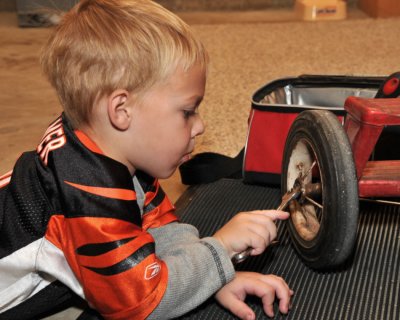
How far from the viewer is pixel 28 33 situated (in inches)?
102

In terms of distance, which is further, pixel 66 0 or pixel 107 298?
pixel 66 0

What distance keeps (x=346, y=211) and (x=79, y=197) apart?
1.09ft

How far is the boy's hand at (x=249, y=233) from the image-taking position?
87 centimetres

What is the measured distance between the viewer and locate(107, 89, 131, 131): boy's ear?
797 millimetres

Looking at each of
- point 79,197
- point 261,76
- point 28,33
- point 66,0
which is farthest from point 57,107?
point 79,197

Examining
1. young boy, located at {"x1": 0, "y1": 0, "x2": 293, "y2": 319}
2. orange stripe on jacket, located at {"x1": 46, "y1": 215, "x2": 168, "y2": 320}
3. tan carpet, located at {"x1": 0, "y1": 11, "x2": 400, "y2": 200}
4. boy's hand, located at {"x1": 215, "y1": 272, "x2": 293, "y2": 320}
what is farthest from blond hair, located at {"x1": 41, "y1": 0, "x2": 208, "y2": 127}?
tan carpet, located at {"x1": 0, "y1": 11, "x2": 400, "y2": 200}

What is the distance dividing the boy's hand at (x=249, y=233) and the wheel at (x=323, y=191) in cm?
7

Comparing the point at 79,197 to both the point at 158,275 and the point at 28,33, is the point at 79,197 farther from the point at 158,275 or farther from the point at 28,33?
the point at 28,33

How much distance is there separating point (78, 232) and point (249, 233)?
0.76 feet

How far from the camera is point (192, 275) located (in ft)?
2.71

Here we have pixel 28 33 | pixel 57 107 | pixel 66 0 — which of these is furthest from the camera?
pixel 28 33

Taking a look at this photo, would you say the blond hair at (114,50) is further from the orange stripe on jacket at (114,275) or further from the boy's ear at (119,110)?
the orange stripe on jacket at (114,275)

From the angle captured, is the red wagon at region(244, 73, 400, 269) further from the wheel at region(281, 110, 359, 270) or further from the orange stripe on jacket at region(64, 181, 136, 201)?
the orange stripe on jacket at region(64, 181, 136, 201)

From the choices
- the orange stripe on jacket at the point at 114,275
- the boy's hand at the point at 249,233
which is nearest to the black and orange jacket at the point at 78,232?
the orange stripe on jacket at the point at 114,275
